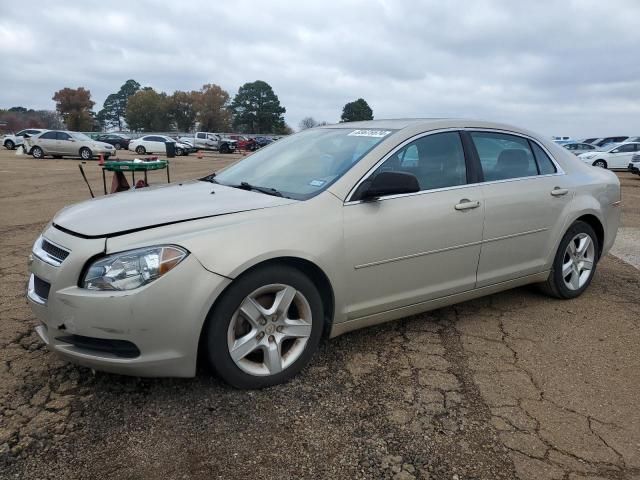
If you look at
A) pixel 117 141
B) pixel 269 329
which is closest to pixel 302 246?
pixel 269 329

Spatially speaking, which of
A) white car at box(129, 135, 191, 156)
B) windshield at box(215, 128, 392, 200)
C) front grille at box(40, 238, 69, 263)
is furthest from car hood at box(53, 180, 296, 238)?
white car at box(129, 135, 191, 156)

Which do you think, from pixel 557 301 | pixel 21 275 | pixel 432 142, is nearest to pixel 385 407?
pixel 432 142

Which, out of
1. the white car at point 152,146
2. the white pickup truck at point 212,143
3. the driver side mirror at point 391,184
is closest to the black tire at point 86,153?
the white car at point 152,146

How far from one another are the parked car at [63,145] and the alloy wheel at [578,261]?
1021 inches

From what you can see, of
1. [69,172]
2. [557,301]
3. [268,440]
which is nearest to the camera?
[268,440]

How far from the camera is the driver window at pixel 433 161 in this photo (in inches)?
142

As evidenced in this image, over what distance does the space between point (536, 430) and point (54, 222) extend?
2.95 m

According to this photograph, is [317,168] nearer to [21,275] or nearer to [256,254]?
[256,254]

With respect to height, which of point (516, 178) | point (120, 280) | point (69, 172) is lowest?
point (69, 172)

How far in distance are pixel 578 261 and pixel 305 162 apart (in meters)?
2.68

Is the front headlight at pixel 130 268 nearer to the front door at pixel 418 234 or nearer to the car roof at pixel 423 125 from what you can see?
the front door at pixel 418 234

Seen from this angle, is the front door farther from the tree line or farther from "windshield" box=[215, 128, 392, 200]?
the tree line

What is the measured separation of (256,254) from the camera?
2.80 meters

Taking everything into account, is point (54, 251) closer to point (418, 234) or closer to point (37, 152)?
point (418, 234)
